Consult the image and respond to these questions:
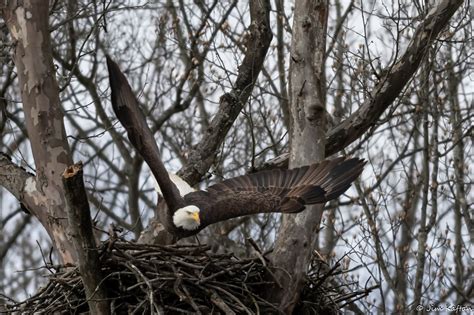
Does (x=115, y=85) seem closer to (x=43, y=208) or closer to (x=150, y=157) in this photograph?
(x=150, y=157)

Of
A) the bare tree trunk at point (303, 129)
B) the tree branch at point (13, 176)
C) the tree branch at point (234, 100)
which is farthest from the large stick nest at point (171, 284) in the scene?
the tree branch at point (234, 100)

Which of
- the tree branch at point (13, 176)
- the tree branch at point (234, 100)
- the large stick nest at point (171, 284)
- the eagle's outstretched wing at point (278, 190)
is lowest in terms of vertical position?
the large stick nest at point (171, 284)

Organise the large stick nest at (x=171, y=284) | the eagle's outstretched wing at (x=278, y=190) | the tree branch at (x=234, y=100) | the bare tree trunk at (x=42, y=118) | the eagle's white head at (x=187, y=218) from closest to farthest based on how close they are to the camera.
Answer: the large stick nest at (x=171, y=284), the eagle's outstretched wing at (x=278, y=190), the bare tree trunk at (x=42, y=118), the eagle's white head at (x=187, y=218), the tree branch at (x=234, y=100)

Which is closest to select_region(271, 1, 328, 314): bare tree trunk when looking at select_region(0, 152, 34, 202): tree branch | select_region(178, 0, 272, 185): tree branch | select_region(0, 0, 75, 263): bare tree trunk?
select_region(178, 0, 272, 185): tree branch

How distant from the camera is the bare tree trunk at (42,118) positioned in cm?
648

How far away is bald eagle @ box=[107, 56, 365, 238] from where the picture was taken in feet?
20.7

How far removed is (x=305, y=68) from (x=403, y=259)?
3741mm

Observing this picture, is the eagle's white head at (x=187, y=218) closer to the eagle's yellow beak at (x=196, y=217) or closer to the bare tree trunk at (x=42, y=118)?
the eagle's yellow beak at (x=196, y=217)

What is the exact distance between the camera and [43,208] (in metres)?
6.54

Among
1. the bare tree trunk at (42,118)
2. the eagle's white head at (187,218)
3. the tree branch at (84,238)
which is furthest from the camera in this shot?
the eagle's white head at (187,218)

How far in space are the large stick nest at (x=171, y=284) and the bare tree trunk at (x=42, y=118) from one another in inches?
15.8

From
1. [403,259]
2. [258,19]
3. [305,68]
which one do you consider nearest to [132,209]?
[403,259]

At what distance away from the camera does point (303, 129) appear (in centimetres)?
Answer: 627

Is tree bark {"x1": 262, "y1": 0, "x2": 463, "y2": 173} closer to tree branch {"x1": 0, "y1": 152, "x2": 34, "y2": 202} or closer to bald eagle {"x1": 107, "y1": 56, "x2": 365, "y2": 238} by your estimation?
bald eagle {"x1": 107, "y1": 56, "x2": 365, "y2": 238}
